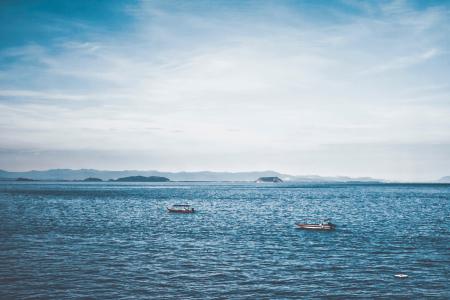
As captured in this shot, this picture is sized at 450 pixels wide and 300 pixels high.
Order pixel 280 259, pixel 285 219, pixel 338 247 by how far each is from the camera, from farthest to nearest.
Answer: pixel 285 219 → pixel 338 247 → pixel 280 259

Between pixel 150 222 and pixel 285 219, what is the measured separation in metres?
26.8

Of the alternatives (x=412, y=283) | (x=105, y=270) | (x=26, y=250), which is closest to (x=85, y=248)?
(x=26, y=250)

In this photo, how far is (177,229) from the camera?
214 ft

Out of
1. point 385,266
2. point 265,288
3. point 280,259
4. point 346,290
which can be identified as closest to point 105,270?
point 265,288

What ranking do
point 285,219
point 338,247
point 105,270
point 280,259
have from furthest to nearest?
1. point 285,219
2. point 338,247
3. point 280,259
4. point 105,270

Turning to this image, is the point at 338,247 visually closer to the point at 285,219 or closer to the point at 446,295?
the point at 446,295

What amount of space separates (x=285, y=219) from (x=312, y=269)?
43910 millimetres

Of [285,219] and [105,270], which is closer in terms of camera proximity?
[105,270]

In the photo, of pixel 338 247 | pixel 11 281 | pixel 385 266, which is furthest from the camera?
pixel 338 247

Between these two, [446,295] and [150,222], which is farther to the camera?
[150,222]

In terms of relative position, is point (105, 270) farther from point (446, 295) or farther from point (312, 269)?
point (446, 295)

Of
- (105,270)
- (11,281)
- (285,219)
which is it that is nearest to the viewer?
(11,281)

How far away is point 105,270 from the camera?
3619 centimetres

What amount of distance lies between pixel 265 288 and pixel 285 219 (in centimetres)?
5064
